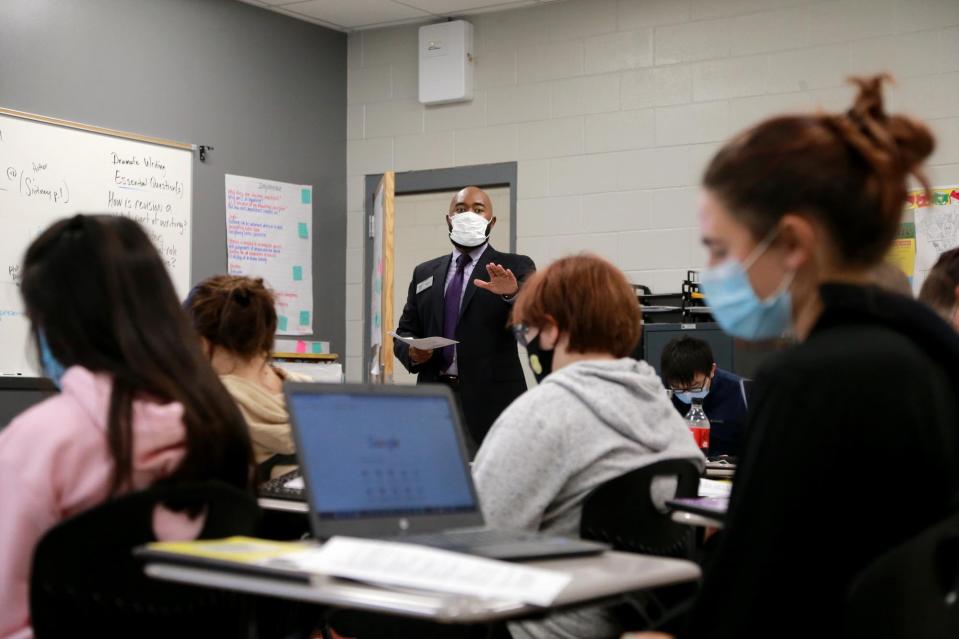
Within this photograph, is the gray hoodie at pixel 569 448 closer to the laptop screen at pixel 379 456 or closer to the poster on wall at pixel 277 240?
the laptop screen at pixel 379 456

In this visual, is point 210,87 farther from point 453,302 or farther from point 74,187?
point 453,302

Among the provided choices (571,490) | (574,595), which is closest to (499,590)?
(574,595)

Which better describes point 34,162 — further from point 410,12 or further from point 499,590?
point 499,590

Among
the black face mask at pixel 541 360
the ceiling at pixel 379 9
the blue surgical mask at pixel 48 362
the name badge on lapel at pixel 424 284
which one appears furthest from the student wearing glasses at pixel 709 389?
the blue surgical mask at pixel 48 362

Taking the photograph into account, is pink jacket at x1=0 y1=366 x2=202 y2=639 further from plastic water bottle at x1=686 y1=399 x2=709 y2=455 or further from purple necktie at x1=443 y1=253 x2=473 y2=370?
purple necktie at x1=443 y1=253 x2=473 y2=370

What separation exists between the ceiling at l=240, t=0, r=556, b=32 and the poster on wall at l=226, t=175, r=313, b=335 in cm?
93

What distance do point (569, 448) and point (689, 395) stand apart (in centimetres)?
234

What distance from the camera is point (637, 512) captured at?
2.07 metres

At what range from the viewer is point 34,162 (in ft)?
17.0

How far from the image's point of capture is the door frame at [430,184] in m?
6.32

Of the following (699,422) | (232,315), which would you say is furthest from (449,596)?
(699,422)

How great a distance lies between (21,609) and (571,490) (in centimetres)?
92

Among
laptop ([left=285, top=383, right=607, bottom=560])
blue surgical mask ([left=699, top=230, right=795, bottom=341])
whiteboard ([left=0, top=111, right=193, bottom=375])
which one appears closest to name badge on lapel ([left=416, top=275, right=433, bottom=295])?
whiteboard ([left=0, top=111, right=193, bottom=375])

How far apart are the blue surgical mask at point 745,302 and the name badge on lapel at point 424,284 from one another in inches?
141
